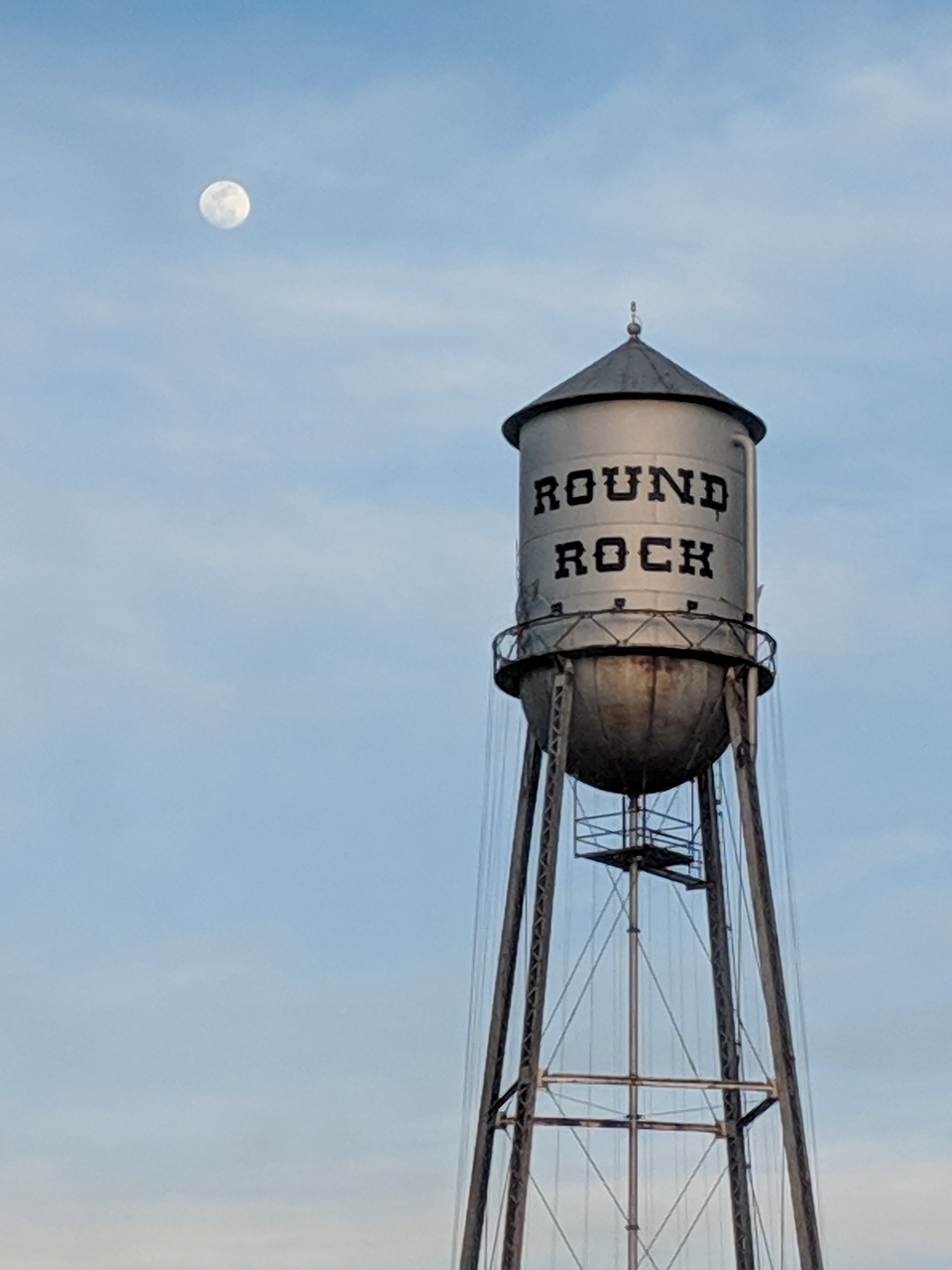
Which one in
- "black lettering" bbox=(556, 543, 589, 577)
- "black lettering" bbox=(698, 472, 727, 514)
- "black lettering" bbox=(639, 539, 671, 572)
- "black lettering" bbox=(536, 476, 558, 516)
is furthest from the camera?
"black lettering" bbox=(536, 476, 558, 516)

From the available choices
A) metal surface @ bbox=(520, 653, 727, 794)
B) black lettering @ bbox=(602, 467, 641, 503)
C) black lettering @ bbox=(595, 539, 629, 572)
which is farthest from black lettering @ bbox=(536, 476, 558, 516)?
metal surface @ bbox=(520, 653, 727, 794)

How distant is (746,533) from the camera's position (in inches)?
1941

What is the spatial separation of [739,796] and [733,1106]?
5353 millimetres

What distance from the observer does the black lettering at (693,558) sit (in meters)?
48.3

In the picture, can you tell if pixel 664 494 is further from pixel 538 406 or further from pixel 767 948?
pixel 767 948

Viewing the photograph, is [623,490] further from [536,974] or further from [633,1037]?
[633,1037]

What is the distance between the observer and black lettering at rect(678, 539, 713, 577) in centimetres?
4828

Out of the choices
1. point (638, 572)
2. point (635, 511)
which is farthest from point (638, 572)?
point (635, 511)

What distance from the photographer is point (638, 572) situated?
4806cm

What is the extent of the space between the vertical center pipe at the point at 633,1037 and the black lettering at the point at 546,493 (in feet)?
16.3

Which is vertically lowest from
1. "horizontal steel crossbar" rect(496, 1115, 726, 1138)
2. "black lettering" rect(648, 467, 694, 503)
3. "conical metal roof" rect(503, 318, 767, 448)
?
"horizontal steel crossbar" rect(496, 1115, 726, 1138)

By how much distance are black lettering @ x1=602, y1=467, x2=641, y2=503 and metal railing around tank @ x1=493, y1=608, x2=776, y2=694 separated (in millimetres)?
1826

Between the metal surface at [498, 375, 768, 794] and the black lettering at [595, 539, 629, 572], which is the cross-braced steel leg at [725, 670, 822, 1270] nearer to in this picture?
the metal surface at [498, 375, 768, 794]

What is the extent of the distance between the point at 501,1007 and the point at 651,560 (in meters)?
7.67
